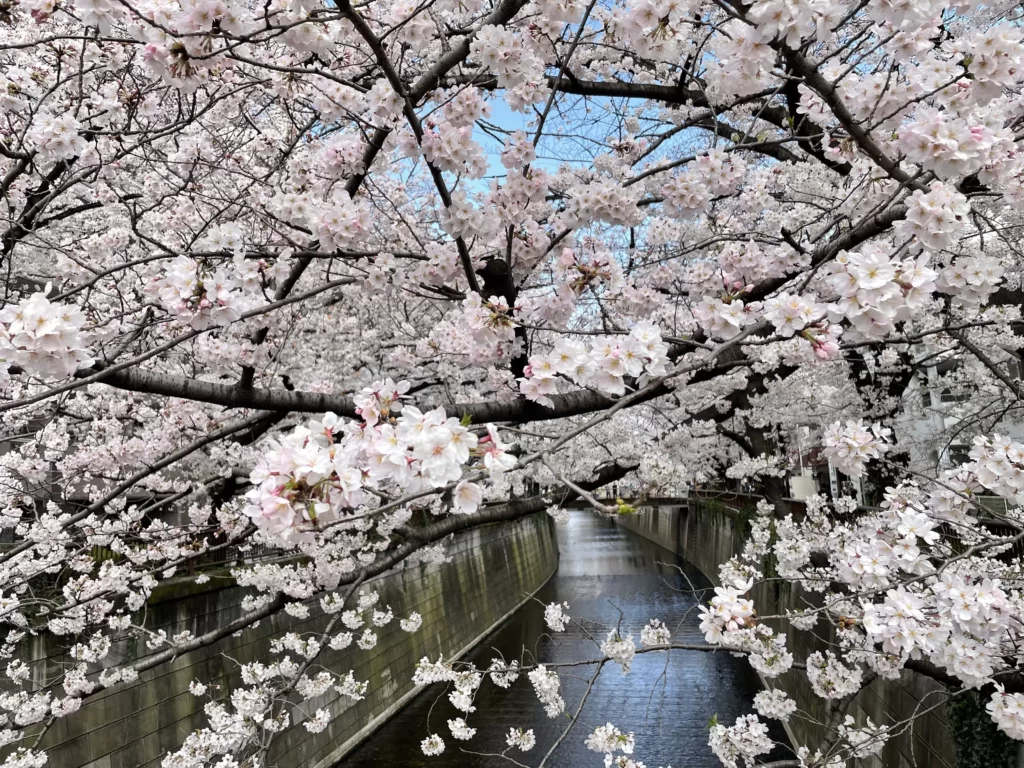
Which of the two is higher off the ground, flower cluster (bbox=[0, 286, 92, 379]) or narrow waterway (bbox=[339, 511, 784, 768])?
flower cluster (bbox=[0, 286, 92, 379])

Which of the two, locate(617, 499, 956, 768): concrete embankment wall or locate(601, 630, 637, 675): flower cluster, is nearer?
locate(601, 630, 637, 675): flower cluster

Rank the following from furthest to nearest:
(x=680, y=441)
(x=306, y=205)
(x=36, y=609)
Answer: (x=680, y=441), (x=36, y=609), (x=306, y=205)

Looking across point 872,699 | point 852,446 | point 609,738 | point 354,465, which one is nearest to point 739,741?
point 609,738

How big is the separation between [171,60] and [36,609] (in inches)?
233

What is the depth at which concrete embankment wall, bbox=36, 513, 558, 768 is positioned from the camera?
6.61 meters

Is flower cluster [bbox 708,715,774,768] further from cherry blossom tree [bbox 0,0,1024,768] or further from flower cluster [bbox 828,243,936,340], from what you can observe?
flower cluster [bbox 828,243,936,340]

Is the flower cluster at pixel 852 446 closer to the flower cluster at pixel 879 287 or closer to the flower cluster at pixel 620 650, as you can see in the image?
the flower cluster at pixel 879 287

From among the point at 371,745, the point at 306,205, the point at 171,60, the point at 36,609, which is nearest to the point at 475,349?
the point at 306,205

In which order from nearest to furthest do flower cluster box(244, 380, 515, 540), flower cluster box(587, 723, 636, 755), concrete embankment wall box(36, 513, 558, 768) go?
flower cluster box(244, 380, 515, 540) → flower cluster box(587, 723, 636, 755) → concrete embankment wall box(36, 513, 558, 768)

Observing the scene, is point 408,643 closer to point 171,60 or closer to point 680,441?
point 680,441

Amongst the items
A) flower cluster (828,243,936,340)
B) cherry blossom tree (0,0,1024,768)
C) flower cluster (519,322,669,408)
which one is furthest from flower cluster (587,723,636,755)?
flower cluster (828,243,936,340)

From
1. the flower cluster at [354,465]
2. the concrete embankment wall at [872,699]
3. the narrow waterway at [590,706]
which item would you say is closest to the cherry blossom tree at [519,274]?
the flower cluster at [354,465]

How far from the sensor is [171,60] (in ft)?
8.16

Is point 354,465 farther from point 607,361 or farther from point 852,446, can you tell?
point 852,446
